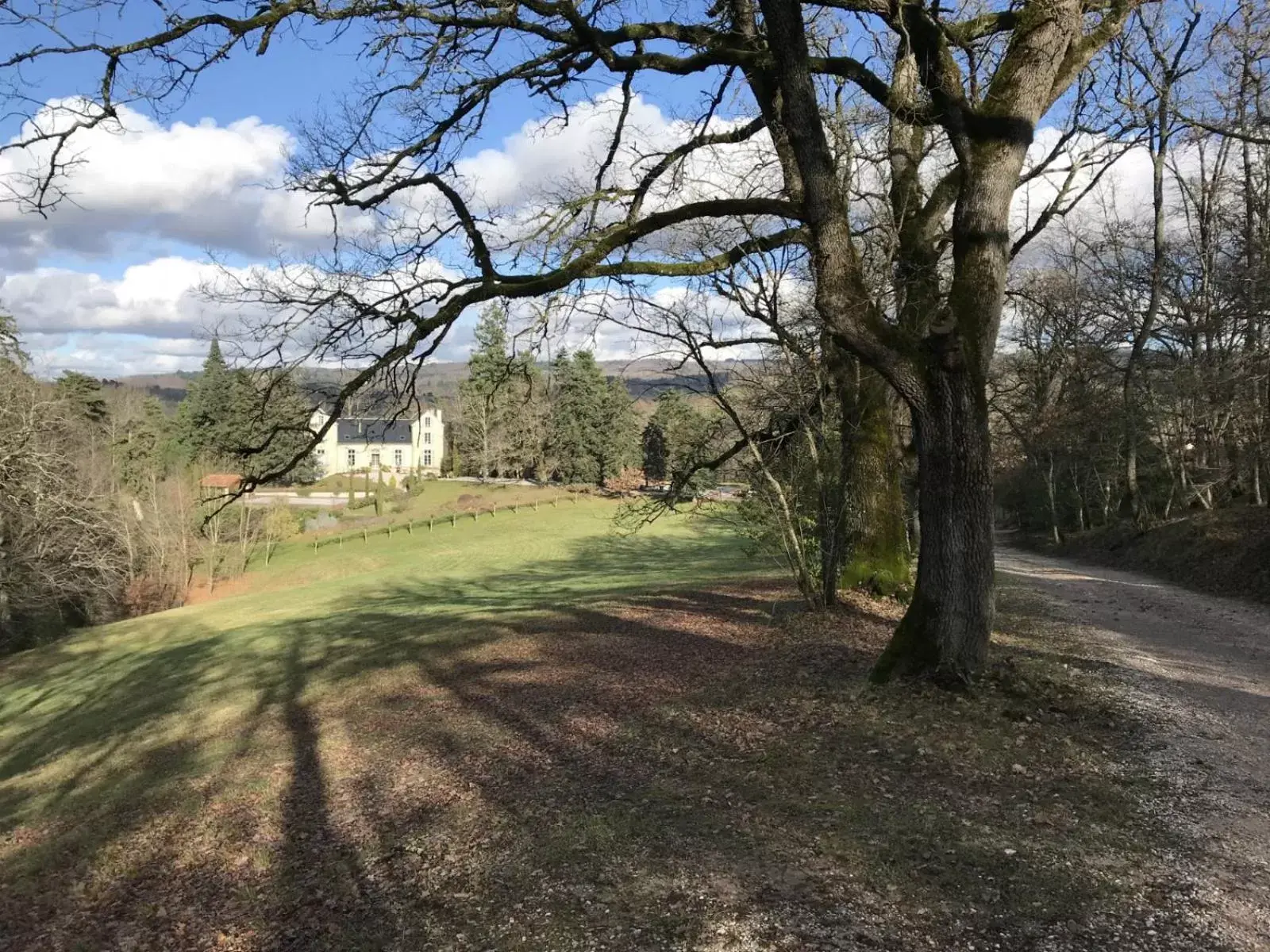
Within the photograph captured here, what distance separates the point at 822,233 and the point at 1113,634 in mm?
7087

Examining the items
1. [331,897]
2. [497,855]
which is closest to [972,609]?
[497,855]

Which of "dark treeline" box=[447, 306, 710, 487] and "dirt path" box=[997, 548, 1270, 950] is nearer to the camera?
"dirt path" box=[997, 548, 1270, 950]

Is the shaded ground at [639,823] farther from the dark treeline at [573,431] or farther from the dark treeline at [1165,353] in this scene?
the dark treeline at [573,431]

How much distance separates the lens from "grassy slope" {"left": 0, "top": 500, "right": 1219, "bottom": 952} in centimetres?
364

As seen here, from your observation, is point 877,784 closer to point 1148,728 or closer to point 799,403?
point 1148,728

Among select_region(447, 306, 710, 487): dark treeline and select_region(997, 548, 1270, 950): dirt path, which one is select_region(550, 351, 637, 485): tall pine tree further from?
select_region(997, 548, 1270, 950): dirt path

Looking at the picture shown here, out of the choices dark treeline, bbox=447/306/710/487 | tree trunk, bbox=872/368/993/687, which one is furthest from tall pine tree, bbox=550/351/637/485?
tree trunk, bbox=872/368/993/687

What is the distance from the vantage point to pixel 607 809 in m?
4.89

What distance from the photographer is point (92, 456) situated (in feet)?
101

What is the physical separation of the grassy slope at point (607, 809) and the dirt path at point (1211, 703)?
0.99ft

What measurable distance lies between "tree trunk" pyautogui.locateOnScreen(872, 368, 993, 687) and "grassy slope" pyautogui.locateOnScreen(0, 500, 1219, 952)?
0.39 m

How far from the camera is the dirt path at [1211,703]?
372cm

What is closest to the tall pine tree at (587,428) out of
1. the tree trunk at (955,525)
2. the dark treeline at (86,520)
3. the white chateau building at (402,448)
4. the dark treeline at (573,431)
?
the dark treeline at (573,431)

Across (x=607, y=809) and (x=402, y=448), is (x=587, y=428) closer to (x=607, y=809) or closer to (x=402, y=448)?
(x=402, y=448)
